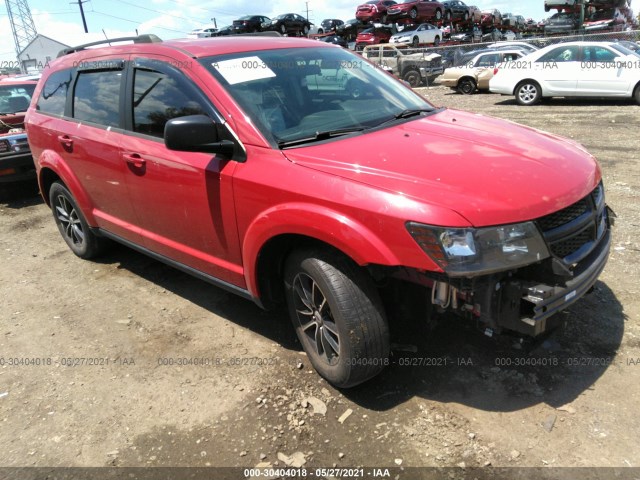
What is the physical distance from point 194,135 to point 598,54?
12.7 metres

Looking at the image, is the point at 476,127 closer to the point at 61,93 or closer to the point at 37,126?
the point at 61,93

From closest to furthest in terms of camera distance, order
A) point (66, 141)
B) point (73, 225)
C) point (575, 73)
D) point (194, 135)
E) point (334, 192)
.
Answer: point (334, 192)
point (194, 135)
point (66, 141)
point (73, 225)
point (575, 73)

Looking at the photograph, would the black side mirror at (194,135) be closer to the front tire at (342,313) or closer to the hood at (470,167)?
the hood at (470,167)

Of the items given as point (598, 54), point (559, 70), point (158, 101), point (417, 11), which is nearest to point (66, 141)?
point (158, 101)

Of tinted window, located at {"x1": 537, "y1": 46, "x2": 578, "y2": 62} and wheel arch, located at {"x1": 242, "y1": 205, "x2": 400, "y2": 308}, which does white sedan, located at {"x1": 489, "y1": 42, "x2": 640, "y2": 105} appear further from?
wheel arch, located at {"x1": 242, "y1": 205, "x2": 400, "y2": 308}

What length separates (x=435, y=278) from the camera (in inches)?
90.4

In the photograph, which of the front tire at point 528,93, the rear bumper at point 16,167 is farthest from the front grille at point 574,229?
the front tire at point 528,93

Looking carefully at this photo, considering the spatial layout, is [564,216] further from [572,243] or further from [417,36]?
[417,36]

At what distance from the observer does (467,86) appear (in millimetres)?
17516

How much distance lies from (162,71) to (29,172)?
5.00 metres

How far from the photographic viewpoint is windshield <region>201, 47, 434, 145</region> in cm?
298

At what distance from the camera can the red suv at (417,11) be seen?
1200 inches

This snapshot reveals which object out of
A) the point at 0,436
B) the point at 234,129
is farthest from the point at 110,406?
the point at 234,129

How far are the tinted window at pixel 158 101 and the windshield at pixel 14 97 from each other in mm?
5851
